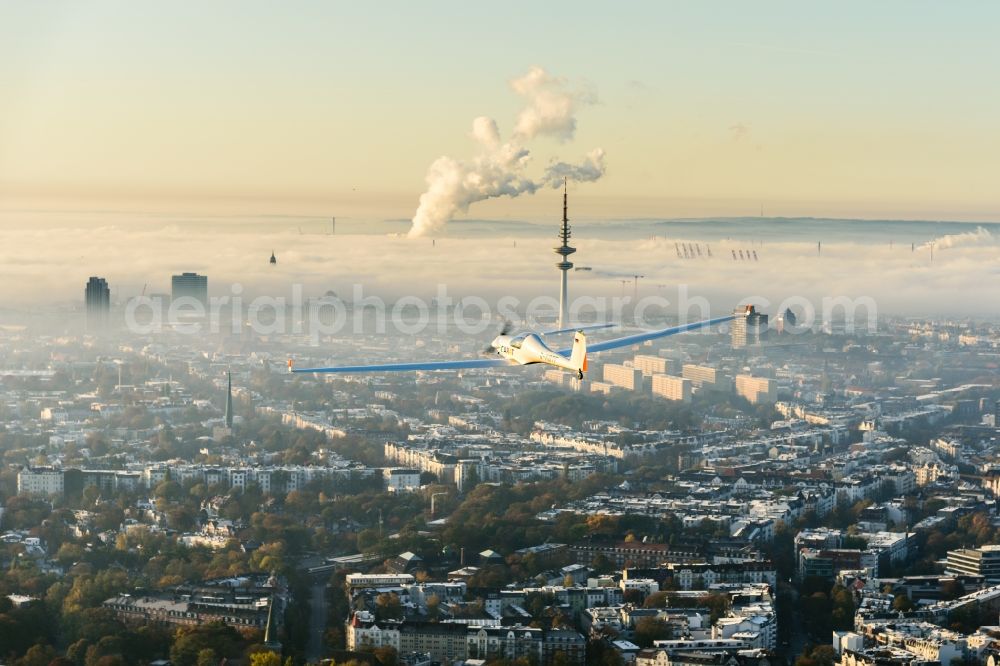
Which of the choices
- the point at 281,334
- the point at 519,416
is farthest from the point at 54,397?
the point at 519,416

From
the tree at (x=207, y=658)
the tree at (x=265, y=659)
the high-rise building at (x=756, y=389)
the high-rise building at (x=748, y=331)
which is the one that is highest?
the high-rise building at (x=748, y=331)

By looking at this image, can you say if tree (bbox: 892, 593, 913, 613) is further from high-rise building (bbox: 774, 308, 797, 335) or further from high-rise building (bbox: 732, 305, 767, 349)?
high-rise building (bbox: 774, 308, 797, 335)

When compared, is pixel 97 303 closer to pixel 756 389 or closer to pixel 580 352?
pixel 756 389

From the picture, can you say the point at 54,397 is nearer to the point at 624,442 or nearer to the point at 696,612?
the point at 624,442

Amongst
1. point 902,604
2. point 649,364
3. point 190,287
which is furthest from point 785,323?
point 902,604

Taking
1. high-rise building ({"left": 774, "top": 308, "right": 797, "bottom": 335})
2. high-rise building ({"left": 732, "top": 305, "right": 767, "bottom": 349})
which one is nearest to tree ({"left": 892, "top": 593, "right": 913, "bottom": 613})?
high-rise building ({"left": 732, "top": 305, "right": 767, "bottom": 349})

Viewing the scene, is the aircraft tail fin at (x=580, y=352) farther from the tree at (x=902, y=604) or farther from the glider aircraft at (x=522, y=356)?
the tree at (x=902, y=604)

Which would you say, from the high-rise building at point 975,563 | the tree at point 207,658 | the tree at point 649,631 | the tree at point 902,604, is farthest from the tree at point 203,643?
the high-rise building at point 975,563
